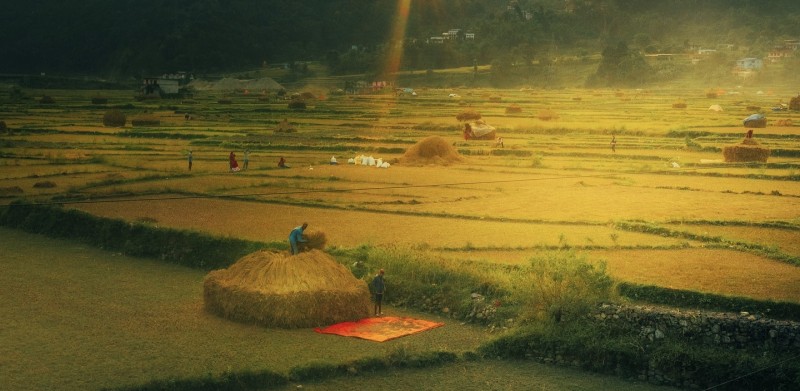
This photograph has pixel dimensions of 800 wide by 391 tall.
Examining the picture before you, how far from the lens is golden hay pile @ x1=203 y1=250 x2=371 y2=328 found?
13.7 meters

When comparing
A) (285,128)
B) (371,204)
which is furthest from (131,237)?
(285,128)

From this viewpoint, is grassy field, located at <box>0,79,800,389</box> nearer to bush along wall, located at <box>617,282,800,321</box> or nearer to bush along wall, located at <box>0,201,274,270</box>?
bush along wall, located at <box>617,282,800,321</box>

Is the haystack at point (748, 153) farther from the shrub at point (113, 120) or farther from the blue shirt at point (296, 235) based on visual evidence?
the shrub at point (113, 120)

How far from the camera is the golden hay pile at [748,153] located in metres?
32.3

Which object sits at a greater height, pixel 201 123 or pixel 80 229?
pixel 201 123

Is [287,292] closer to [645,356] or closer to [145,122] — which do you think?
[645,356]

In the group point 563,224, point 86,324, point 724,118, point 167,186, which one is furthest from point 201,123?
point 86,324

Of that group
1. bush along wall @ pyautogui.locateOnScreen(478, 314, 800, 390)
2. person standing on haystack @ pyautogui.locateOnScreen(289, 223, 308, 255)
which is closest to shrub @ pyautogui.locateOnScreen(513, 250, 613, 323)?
bush along wall @ pyautogui.locateOnScreen(478, 314, 800, 390)

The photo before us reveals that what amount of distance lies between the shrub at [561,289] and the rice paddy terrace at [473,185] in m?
1.97

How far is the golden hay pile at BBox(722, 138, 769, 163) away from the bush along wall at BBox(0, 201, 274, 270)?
69.3 ft

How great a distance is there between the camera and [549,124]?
48.2 meters

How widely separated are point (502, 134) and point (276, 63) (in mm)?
71038

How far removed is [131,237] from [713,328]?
12.8 meters

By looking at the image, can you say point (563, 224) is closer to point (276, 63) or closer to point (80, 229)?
point (80, 229)
